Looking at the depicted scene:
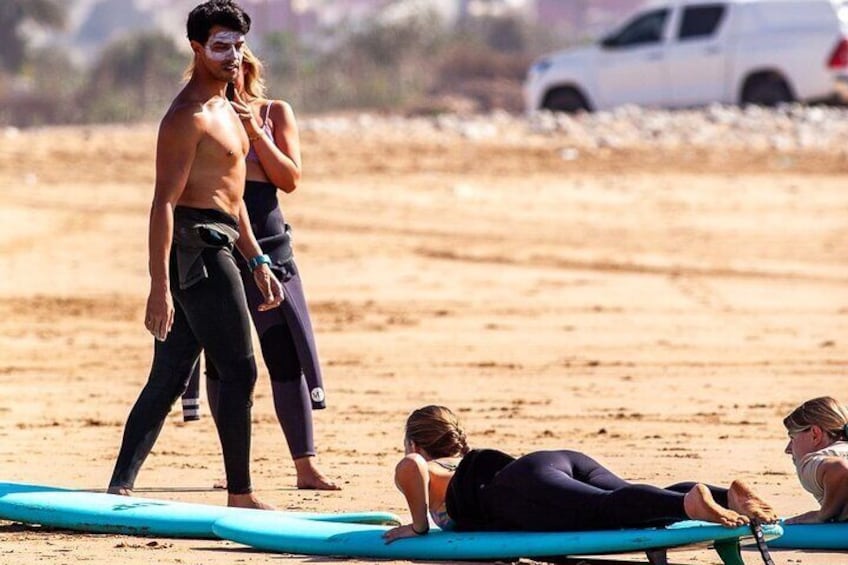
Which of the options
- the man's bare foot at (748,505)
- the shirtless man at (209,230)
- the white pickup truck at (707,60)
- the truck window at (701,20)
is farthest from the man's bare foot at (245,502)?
the truck window at (701,20)

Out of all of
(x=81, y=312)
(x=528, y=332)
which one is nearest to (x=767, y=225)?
(x=528, y=332)

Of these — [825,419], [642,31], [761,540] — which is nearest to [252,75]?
[825,419]

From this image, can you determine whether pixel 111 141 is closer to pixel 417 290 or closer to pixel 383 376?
pixel 417 290

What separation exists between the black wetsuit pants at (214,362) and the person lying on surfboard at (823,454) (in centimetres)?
185

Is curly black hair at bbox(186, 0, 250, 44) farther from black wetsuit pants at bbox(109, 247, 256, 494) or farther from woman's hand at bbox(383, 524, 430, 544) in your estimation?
woman's hand at bbox(383, 524, 430, 544)

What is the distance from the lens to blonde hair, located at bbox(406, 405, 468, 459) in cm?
606

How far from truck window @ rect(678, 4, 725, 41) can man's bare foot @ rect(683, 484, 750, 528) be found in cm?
1944

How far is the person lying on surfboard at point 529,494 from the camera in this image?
18.0 feet

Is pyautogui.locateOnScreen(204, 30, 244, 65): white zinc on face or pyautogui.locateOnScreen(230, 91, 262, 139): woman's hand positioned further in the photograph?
pyautogui.locateOnScreen(230, 91, 262, 139): woman's hand

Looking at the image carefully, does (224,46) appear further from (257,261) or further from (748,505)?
(748,505)

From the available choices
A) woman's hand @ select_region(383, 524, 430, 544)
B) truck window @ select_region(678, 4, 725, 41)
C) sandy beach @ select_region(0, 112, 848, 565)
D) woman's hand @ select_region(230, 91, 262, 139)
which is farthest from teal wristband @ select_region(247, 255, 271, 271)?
truck window @ select_region(678, 4, 725, 41)

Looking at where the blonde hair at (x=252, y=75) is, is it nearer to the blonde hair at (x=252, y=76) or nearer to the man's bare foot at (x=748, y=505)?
the blonde hair at (x=252, y=76)

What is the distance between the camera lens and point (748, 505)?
17.8 feet

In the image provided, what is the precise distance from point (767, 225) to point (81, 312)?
7.01m
